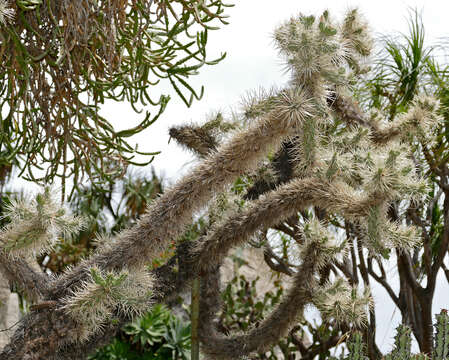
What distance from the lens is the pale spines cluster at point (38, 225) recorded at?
165 cm

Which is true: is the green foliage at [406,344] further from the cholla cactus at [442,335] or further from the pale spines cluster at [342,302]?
the pale spines cluster at [342,302]

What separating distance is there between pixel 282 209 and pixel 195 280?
46 centimetres

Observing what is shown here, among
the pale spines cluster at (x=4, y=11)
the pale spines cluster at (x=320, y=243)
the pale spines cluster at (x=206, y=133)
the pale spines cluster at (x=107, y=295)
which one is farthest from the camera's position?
the pale spines cluster at (x=206, y=133)

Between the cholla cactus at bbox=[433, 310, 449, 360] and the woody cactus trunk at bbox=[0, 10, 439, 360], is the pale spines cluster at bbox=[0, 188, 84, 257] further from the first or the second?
the cholla cactus at bbox=[433, 310, 449, 360]

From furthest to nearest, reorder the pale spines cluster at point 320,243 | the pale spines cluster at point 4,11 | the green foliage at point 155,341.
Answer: the green foliage at point 155,341 → the pale spines cluster at point 320,243 → the pale spines cluster at point 4,11

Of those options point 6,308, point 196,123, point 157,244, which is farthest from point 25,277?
point 6,308

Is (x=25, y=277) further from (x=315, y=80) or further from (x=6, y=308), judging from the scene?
(x=6, y=308)

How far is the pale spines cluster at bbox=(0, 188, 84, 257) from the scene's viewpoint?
165 cm

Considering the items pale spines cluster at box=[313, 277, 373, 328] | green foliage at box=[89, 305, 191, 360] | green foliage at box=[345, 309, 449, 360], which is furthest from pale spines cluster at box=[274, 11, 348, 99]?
green foliage at box=[89, 305, 191, 360]

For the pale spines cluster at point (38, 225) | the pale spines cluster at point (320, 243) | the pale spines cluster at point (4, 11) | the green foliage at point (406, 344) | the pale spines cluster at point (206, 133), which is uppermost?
the pale spines cluster at point (206, 133)

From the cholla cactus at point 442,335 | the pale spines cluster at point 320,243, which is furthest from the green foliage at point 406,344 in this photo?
the pale spines cluster at point 320,243

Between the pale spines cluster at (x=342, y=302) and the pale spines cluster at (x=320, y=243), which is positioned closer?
the pale spines cluster at (x=342, y=302)

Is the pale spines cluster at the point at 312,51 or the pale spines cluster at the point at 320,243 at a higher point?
the pale spines cluster at the point at 312,51

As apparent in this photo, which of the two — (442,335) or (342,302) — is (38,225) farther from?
(442,335)
